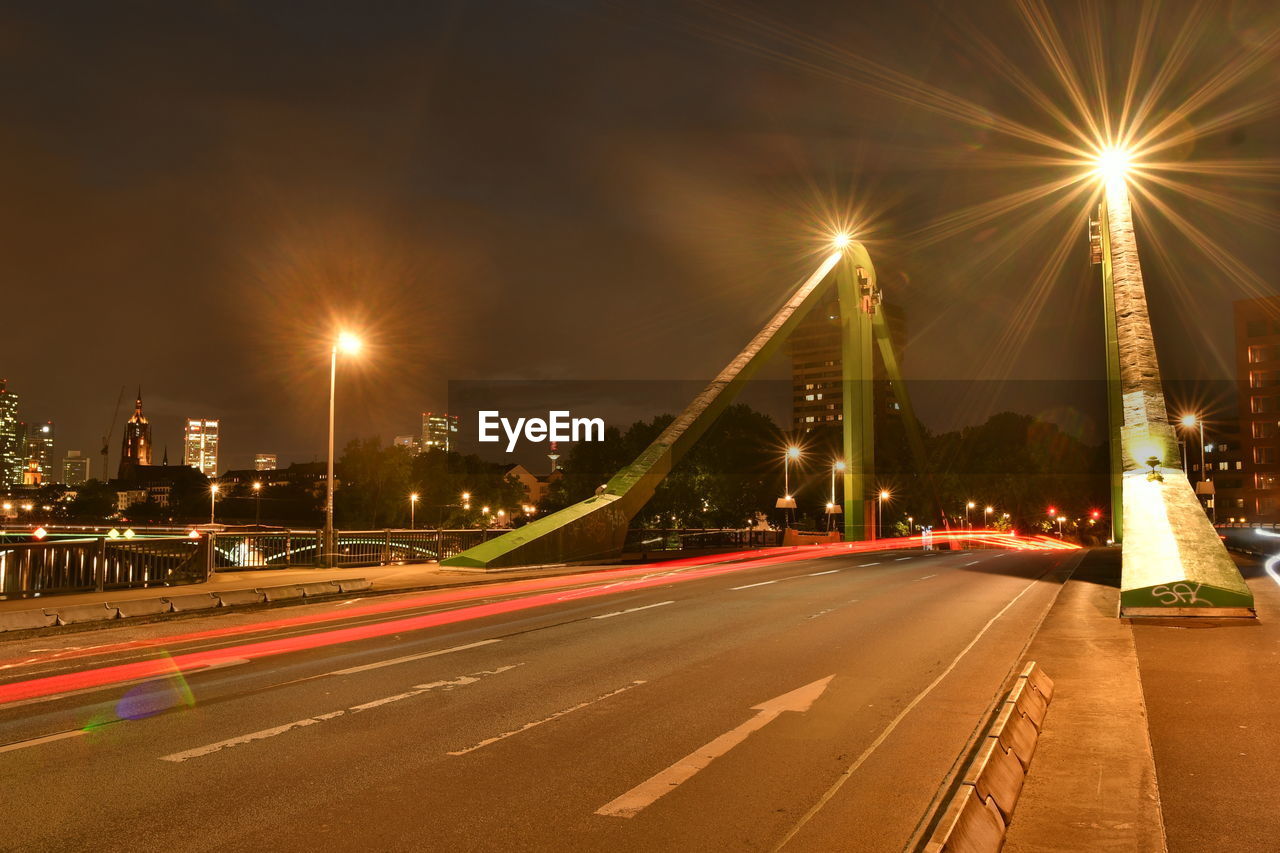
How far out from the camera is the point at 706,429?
4656 centimetres

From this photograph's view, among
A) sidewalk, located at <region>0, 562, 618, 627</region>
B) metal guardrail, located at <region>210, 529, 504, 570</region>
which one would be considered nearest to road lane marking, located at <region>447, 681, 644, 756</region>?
sidewalk, located at <region>0, 562, 618, 627</region>

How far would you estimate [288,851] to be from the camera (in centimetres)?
477

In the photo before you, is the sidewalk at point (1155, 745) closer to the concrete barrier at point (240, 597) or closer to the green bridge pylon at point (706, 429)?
the concrete barrier at point (240, 597)

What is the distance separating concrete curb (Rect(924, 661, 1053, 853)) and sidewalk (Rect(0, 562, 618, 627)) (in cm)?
1469

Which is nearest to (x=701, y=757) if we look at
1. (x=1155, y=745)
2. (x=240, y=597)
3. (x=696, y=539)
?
(x=1155, y=745)

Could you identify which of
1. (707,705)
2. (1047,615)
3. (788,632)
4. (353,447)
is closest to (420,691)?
(707,705)

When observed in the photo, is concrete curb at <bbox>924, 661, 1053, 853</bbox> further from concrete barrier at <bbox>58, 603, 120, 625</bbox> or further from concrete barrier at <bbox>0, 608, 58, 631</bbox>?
concrete barrier at <bbox>58, 603, 120, 625</bbox>

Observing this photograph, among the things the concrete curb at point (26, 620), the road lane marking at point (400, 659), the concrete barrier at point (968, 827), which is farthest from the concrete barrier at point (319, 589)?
the concrete barrier at point (968, 827)

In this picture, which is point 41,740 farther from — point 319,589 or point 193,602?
point 319,589

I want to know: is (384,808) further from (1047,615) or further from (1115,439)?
(1115,439)

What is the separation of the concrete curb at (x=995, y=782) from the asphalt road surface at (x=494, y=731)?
1.67 ft

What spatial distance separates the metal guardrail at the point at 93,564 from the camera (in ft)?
58.5

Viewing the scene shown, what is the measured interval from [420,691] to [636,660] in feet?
→ 9.97

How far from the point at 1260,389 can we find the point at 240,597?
111752 millimetres
